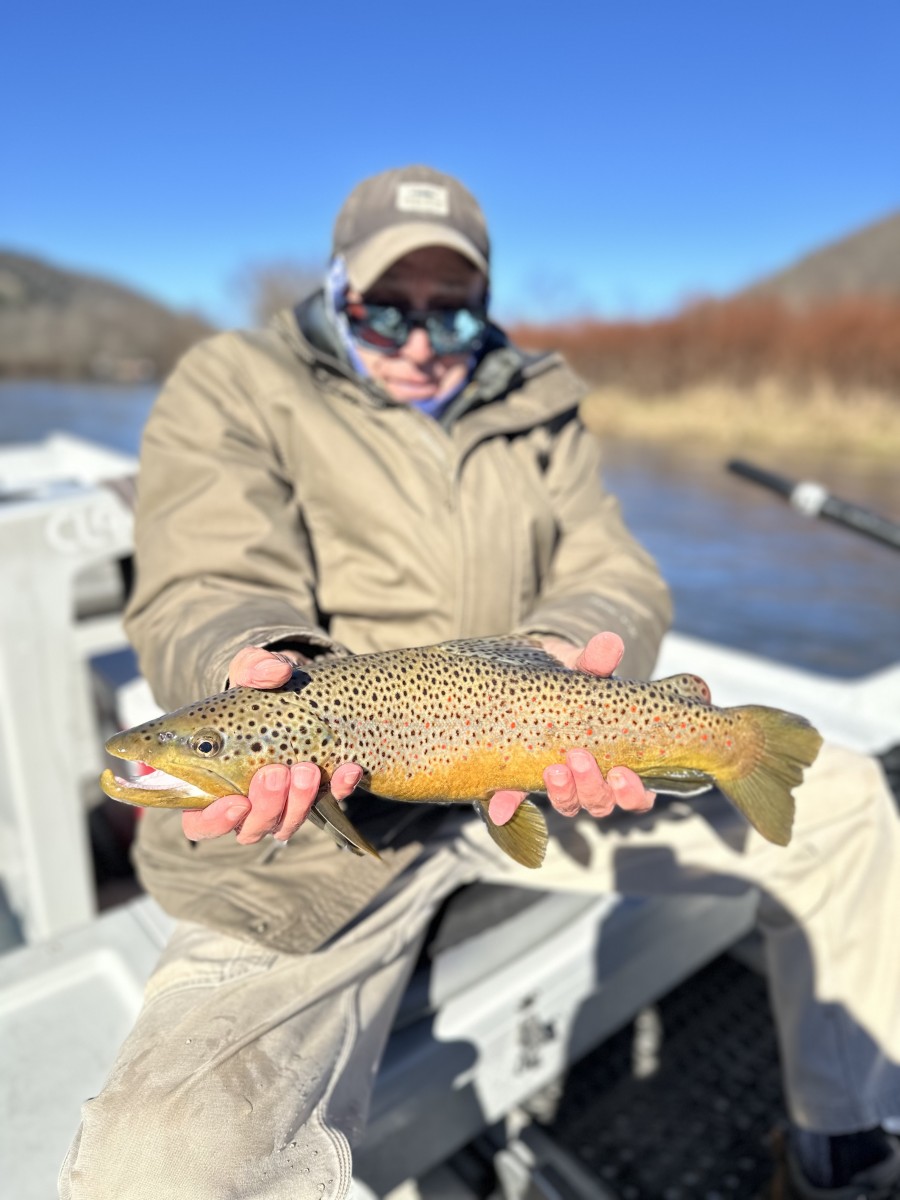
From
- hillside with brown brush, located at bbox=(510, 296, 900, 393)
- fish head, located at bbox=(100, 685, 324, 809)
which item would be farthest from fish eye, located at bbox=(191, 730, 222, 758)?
hillside with brown brush, located at bbox=(510, 296, 900, 393)

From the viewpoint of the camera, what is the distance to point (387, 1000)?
2.07m

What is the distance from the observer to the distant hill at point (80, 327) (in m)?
53.1

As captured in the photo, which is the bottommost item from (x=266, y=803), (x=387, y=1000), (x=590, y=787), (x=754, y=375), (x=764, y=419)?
(x=764, y=419)

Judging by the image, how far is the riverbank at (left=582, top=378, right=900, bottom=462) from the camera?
18938mm

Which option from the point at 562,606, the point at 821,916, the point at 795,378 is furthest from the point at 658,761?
the point at 795,378

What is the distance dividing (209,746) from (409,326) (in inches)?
59.1

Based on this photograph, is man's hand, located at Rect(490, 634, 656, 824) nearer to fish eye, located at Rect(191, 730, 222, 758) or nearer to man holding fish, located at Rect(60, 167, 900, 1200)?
man holding fish, located at Rect(60, 167, 900, 1200)

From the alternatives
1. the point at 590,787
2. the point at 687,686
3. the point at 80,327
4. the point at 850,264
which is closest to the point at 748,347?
the point at 687,686

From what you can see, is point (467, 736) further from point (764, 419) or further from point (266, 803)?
point (764, 419)

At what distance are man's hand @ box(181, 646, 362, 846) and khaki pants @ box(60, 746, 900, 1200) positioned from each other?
47 cm

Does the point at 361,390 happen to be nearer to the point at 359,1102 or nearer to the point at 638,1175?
the point at 359,1102

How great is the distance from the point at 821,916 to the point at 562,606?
3.76 ft

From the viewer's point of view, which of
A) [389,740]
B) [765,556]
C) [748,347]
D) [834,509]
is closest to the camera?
[389,740]

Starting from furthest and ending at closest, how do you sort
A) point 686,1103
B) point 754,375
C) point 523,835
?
point 754,375, point 686,1103, point 523,835
